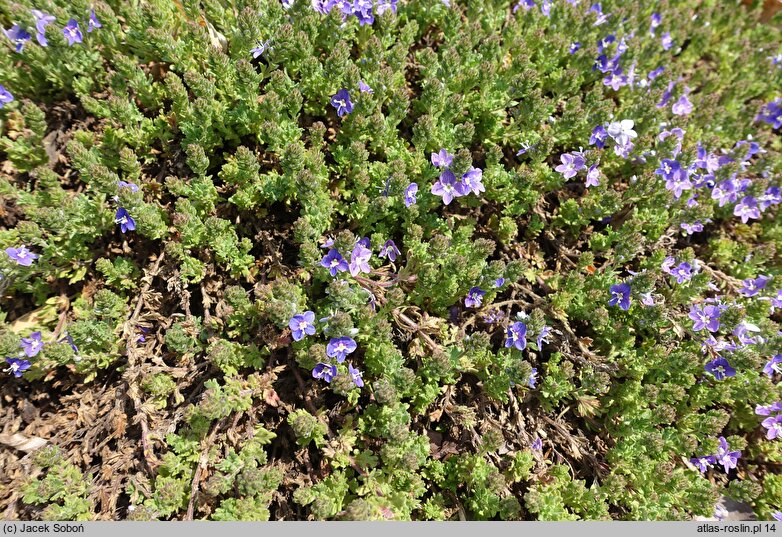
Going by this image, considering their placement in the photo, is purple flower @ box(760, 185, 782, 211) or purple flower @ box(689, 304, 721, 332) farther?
purple flower @ box(760, 185, 782, 211)

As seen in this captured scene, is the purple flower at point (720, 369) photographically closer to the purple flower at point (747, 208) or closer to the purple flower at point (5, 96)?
the purple flower at point (747, 208)

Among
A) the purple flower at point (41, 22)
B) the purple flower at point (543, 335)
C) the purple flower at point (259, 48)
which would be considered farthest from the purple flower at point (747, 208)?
the purple flower at point (41, 22)

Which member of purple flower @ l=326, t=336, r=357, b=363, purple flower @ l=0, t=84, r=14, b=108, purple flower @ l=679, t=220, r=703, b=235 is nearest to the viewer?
purple flower @ l=326, t=336, r=357, b=363

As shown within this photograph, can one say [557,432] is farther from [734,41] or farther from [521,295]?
[734,41]

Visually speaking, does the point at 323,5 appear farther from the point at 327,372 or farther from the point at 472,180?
the point at 327,372

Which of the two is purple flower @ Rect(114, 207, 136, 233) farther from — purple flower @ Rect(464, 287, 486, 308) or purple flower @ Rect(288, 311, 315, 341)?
purple flower @ Rect(464, 287, 486, 308)

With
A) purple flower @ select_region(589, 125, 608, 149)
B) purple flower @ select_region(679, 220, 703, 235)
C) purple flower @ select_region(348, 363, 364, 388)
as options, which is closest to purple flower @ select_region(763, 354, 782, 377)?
purple flower @ select_region(679, 220, 703, 235)
